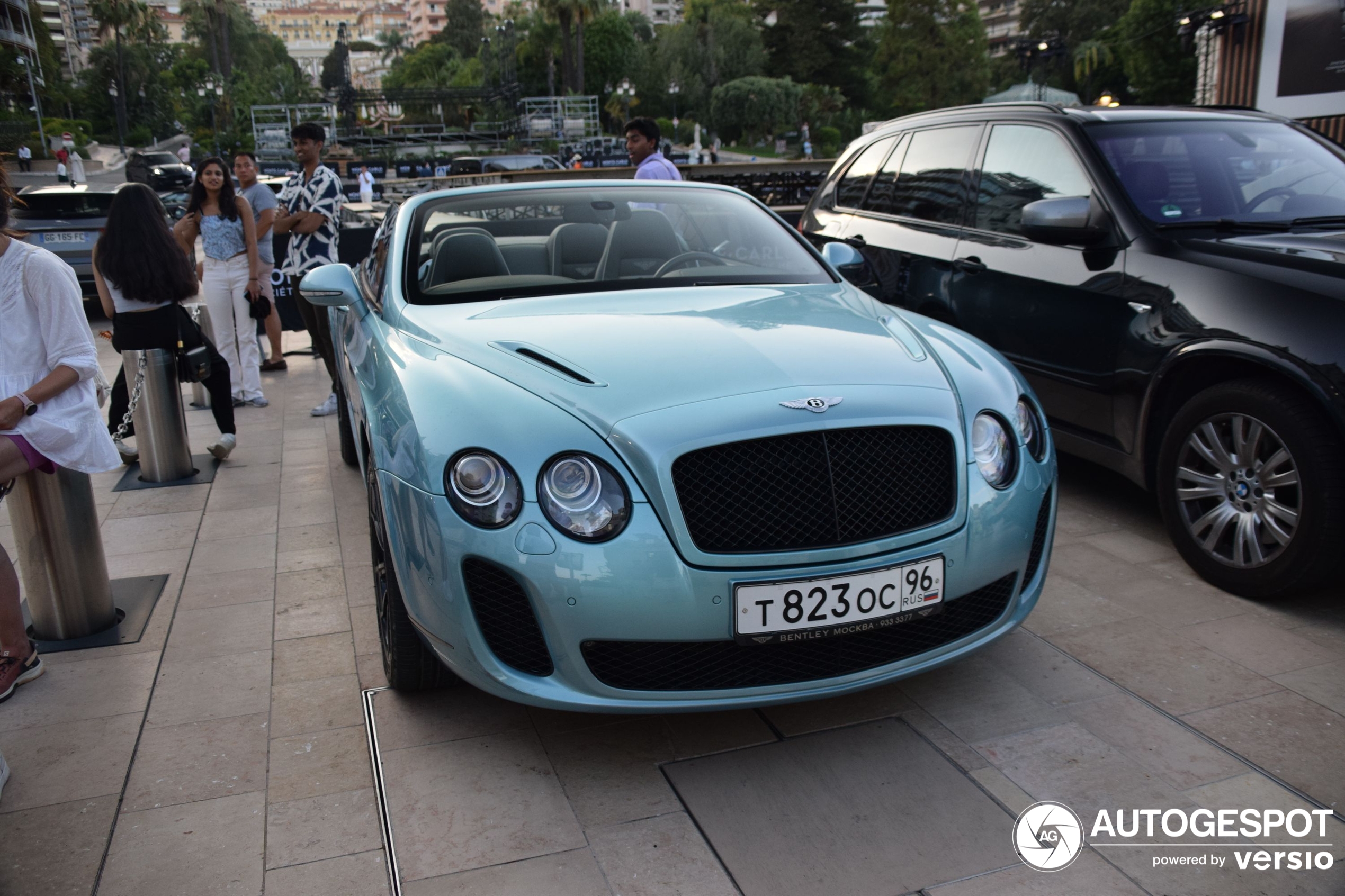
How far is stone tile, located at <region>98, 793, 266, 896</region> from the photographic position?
7.57ft

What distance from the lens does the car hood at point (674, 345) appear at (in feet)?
8.68

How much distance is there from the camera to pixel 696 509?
7.96ft

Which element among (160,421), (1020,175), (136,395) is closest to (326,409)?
(160,421)

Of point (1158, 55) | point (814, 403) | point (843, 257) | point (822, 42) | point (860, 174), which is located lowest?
point (814, 403)

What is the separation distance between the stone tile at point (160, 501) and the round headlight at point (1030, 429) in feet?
13.3

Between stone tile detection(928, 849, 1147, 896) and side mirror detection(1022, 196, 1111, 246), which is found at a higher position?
side mirror detection(1022, 196, 1111, 246)

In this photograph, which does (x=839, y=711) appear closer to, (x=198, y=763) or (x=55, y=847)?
(x=198, y=763)

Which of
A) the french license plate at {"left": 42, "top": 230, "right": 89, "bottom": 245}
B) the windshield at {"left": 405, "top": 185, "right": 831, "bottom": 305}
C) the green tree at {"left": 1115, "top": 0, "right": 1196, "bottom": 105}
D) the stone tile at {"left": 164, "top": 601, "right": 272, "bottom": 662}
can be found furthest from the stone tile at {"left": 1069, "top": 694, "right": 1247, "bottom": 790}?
the green tree at {"left": 1115, "top": 0, "right": 1196, "bottom": 105}

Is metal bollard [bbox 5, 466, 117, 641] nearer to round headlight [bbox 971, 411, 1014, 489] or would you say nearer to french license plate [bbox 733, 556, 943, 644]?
french license plate [bbox 733, 556, 943, 644]

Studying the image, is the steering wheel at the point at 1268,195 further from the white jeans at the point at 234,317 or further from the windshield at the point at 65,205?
the windshield at the point at 65,205

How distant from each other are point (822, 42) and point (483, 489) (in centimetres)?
9234

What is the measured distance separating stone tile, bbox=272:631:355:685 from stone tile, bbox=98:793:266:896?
0.70m

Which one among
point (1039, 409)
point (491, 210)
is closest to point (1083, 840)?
point (1039, 409)

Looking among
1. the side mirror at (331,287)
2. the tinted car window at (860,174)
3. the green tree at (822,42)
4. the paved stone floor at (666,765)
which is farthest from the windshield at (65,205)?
the green tree at (822,42)
